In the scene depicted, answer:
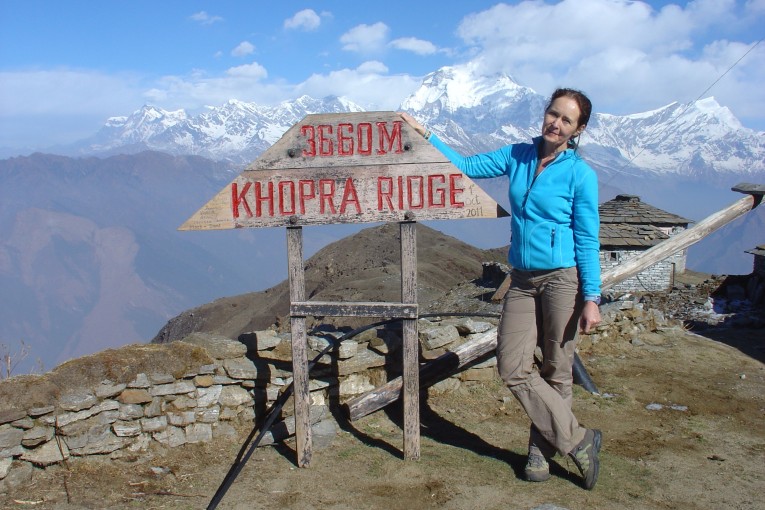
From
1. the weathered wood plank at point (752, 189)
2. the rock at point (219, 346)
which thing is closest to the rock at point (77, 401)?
the rock at point (219, 346)

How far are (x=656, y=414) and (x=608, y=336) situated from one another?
85.2 inches

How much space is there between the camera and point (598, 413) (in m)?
5.39

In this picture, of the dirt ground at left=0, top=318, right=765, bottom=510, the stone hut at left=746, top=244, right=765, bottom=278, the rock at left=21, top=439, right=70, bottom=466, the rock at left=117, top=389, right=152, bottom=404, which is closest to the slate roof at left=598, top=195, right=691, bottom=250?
the stone hut at left=746, top=244, right=765, bottom=278

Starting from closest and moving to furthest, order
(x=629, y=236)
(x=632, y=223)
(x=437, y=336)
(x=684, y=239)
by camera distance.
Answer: (x=437, y=336) → (x=684, y=239) → (x=629, y=236) → (x=632, y=223)

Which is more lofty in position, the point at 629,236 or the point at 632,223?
the point at 632,223

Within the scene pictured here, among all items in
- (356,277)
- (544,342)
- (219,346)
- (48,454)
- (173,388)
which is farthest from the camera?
(356,277)

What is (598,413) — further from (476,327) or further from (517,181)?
(517,181)

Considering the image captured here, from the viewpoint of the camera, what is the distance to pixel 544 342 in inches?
156

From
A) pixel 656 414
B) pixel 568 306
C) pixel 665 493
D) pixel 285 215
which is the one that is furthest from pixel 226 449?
pixel 656 414

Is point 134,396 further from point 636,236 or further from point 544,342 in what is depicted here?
point 636,236

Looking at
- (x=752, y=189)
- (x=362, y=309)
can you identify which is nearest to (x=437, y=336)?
(x=362, y=309)

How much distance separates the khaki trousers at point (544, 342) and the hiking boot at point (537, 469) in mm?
183

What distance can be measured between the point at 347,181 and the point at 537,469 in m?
2.35

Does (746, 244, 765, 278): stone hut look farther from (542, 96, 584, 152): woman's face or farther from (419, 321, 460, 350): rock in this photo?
(542, 96, 584, 152): woman's face
